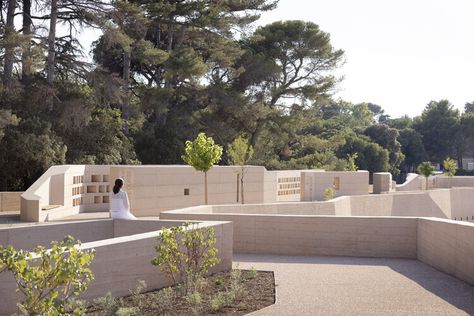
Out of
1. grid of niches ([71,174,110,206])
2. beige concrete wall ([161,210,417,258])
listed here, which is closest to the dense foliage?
grid of niches ([71,174,110,206])

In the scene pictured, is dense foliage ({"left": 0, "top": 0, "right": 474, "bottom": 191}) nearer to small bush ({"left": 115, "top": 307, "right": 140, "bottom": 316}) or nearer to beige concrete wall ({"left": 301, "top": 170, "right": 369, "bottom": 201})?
beige concrete wall ({"left": 301, "top": 170, "right": 369, "bottom": 201})

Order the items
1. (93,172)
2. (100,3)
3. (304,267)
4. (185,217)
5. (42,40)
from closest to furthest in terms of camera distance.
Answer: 1. (304,267)
2. (185,217)
3. (93,172)
4. (42,40)
5. (100,3)

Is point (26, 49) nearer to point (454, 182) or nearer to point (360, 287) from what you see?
point (360, 287)

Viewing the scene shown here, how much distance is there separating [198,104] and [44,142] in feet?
57.6

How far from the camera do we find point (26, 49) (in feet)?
96.5

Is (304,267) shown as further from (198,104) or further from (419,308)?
(198,104)

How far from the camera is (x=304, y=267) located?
39.0ft

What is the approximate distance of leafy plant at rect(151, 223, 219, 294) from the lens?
9289mm

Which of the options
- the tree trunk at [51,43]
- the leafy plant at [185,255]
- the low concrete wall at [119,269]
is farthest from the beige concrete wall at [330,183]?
the low concrete wall at [119,269]

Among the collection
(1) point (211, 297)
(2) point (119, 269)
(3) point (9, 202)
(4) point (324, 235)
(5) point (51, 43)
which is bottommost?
(1) point (211, 297)

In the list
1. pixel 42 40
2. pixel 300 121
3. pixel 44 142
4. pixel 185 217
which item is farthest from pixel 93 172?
pixel 300 121

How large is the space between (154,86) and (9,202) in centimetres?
1904

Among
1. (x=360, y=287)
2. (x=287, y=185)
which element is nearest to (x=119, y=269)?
(x=360, y=287)

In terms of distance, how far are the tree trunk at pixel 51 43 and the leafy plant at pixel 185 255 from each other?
23.1 m
